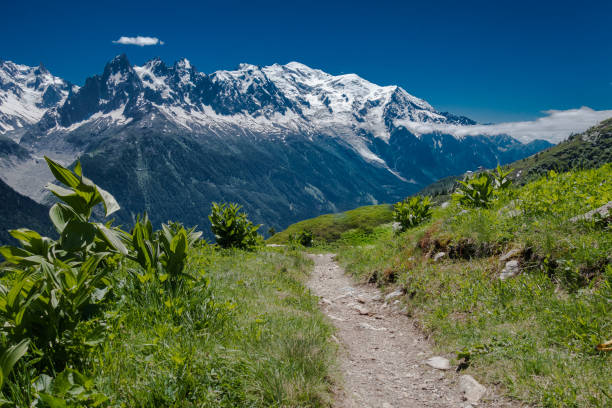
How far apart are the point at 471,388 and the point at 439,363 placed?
918 millimetres

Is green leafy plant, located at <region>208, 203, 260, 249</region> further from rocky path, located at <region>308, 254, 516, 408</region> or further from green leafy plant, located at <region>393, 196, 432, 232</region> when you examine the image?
green leafy plant, located at <region>393, 196, 432, 232</region>

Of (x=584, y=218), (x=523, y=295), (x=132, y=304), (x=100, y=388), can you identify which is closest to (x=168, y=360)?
(x=100, y=388)

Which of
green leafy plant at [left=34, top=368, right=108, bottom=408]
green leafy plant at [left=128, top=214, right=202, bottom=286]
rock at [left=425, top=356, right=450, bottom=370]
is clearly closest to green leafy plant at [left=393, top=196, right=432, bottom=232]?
rock at [left=425, top=356, right=450, bottom=370]

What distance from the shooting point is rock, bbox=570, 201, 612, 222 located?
19.6 feet

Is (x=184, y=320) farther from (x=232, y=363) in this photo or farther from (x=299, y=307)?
(x=299, y=307)

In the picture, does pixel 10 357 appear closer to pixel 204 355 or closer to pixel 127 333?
pixel 127 333

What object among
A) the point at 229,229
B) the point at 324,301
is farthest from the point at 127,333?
the point at 229,229

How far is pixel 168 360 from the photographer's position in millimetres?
3398

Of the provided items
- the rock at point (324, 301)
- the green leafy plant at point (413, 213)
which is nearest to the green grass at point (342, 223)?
the green leafy plant at point (413, 213)

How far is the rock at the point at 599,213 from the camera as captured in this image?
19.6ft

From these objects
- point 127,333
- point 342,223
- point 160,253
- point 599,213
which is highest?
point 599,213

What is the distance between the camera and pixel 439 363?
538cm

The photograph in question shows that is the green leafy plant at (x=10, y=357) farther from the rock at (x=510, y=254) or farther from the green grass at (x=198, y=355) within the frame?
the rock at (x=510, y=254)

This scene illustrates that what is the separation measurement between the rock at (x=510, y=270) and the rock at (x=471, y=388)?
274 cm
